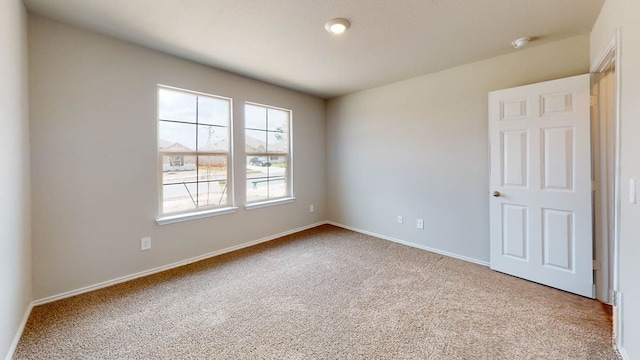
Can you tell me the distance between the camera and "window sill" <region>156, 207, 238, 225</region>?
287 cm

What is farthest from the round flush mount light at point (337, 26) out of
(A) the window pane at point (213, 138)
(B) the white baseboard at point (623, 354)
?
(B) the white baseboard at point (623, 354)

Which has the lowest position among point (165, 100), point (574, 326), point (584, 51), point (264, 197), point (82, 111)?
point (574, 326)

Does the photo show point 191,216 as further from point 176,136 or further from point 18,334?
point 18,334

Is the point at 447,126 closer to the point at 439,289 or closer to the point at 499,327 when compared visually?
the point at 439,289

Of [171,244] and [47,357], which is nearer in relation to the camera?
[47,357]

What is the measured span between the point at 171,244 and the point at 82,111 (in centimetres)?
156

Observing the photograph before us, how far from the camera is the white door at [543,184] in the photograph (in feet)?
7.59

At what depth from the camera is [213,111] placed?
11.0 ft

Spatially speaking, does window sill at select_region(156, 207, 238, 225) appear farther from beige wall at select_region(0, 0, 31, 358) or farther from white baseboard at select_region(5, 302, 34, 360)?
white baseboard at select_region(5, 302, 34, 360)

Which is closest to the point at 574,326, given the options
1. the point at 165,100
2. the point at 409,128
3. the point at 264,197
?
the point at 409,128

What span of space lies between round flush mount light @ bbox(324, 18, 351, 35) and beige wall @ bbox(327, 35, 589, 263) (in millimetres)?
1710

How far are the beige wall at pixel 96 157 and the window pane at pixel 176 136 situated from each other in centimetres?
14

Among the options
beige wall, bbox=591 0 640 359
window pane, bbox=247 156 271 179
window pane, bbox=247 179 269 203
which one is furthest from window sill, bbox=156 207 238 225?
beige wall, bbox=591 0 640 359

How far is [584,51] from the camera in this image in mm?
2420
